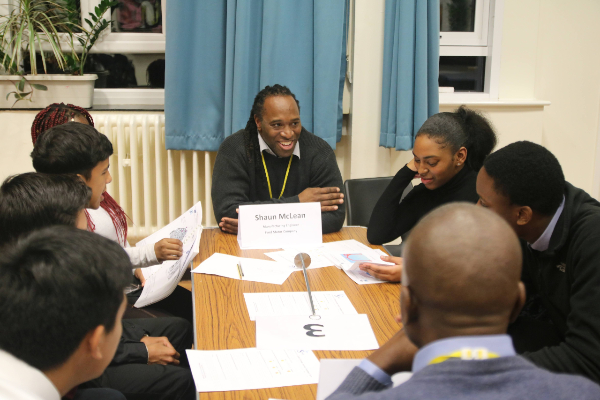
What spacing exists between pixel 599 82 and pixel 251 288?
304 cm

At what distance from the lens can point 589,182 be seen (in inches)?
148

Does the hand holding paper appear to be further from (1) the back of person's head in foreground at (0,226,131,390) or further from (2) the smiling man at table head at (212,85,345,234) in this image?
(2) the smiling man at table head at (212,85,345,234)

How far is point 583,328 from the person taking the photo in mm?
1165

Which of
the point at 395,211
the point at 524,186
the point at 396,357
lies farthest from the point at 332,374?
the point at 395,211

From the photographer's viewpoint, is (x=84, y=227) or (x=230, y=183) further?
(x=230, y=183)

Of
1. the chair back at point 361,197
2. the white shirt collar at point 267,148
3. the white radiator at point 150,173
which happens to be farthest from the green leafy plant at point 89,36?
the chair back at point 361,197

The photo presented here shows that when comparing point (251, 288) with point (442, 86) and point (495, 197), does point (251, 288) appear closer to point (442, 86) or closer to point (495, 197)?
point (495, 197)

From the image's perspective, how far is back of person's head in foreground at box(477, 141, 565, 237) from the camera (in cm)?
135

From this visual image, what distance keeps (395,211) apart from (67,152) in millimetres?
1385

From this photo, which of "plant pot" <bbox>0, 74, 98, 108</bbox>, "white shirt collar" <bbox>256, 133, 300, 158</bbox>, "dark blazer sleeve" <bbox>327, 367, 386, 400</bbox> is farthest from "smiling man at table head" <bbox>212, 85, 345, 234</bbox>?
"dark blazer sleeve" <bbox>327, 367, 386, 400</bbox>

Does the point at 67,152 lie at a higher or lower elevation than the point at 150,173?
higher

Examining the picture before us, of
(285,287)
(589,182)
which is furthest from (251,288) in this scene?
(589,182)

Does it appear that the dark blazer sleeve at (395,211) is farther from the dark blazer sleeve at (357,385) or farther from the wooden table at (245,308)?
the dark blazer sleeve at (357,385)

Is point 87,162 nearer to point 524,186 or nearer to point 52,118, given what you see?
point 52,118
